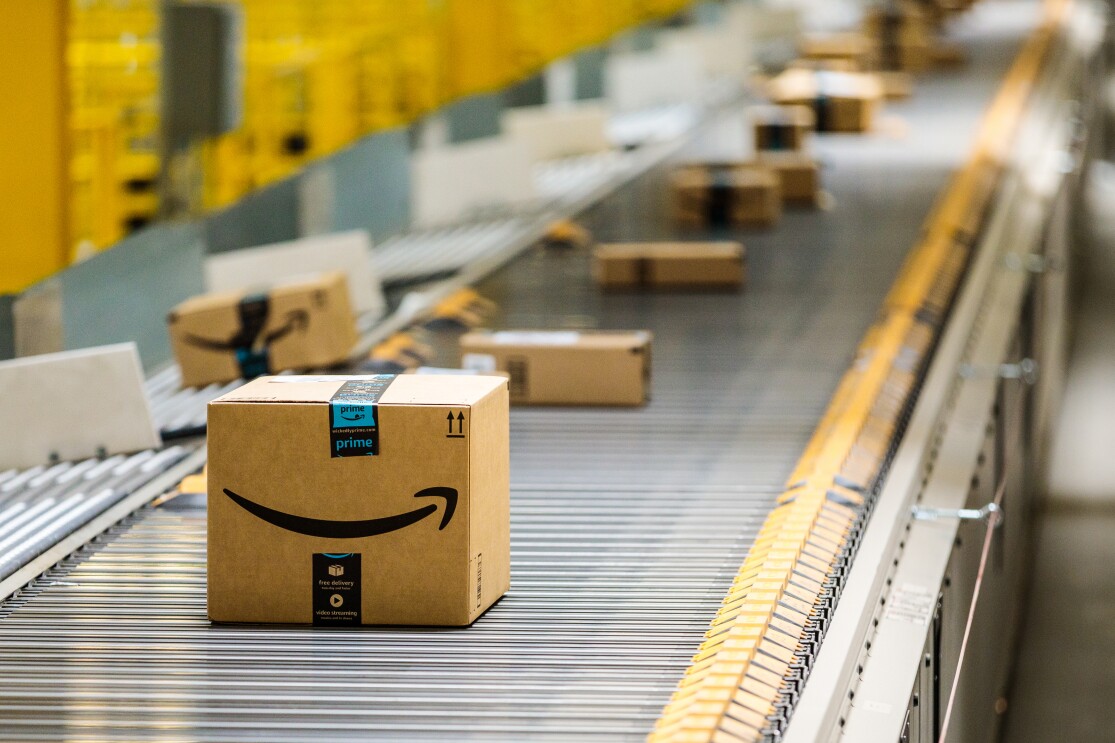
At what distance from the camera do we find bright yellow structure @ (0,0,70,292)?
17.3 ft

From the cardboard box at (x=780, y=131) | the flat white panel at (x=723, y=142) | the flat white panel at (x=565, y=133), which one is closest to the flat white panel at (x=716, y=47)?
the flat white panel at (x=723, y=142)

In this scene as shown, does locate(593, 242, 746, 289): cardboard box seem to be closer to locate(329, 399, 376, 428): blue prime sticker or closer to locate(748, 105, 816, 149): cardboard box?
locate(329, 399, 376, 428): blue prime sticker

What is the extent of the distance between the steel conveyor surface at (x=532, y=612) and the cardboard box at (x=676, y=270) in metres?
0.81

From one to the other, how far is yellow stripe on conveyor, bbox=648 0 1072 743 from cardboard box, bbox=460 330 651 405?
0.63 meters

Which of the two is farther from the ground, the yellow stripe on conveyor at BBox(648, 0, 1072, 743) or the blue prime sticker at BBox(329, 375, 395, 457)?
the blue prime sticker at BBox(329, 375, 395, 457)

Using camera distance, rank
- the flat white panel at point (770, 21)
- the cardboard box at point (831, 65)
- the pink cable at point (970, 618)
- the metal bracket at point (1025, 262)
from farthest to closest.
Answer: the flat white panel at point (770, 21) < the cardboard box at point (831, 65) < the metal bracket at point (1025, 262) < the pink cable at point (970, 618)

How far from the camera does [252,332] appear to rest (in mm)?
5363

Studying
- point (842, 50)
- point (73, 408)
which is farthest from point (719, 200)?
point (842, 50)

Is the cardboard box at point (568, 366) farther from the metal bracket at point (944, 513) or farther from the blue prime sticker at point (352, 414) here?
the blue prime sticker at point (352, 414)

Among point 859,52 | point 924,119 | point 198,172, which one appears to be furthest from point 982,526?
point 859,52

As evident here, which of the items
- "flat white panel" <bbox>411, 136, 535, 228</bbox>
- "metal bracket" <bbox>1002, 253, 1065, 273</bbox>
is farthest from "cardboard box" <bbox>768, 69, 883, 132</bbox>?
"metal bracket" <bbox>1002, 253, 1065, 273</bbox>

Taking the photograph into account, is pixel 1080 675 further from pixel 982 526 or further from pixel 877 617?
pixel 877 617

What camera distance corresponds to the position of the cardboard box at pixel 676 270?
271 inches

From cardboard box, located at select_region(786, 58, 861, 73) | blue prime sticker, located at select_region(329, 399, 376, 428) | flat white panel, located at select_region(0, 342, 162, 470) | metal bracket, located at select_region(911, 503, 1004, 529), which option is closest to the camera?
blue prime sticker, located at select_region(329, 399, 376, 428)
